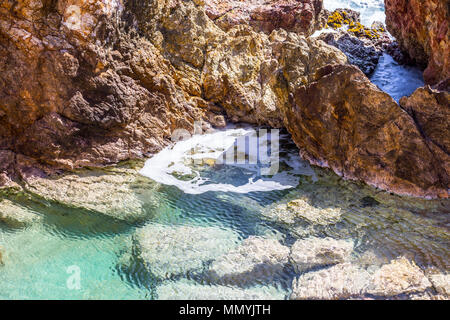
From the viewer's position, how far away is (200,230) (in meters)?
4.44

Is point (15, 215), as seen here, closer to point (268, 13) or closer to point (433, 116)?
point (433, 116)

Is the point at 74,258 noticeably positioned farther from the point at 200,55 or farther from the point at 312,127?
the point at 200,55

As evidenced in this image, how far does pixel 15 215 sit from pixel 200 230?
2406 mm

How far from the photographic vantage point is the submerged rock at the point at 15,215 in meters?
4.49

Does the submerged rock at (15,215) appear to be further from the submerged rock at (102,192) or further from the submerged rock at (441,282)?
the submerged rock at (441,282)

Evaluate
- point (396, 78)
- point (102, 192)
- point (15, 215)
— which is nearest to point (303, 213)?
point (102, 192)

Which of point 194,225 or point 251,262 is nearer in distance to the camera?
point 251,262

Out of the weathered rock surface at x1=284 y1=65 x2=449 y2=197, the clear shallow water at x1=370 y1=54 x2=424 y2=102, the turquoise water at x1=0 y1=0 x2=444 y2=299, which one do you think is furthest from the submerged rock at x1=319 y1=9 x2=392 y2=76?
the turquoise water at x1=0 y1=0 x2=444 y2=299

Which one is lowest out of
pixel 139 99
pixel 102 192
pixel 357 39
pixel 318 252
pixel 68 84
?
pixel 318 252

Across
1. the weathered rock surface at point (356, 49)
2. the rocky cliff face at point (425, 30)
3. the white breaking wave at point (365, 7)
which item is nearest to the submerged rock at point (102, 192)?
the rocky cliff face at point (425, 30)

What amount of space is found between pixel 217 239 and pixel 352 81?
3.04 meters

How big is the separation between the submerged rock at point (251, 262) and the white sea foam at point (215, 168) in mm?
1440

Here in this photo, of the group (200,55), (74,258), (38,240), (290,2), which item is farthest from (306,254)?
(290,2)

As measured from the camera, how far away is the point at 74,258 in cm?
396
